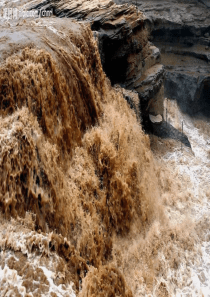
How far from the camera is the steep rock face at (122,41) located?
277 inches

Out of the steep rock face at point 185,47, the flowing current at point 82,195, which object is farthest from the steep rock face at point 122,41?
the steep rock face at point 185,47

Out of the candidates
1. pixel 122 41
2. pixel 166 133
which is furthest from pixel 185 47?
pixel 122 41

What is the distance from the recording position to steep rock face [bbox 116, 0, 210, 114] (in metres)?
11.4

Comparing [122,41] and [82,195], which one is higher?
[122,41]

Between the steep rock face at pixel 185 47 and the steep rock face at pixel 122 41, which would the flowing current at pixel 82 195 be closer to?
the steep rock face at pixel 122 41

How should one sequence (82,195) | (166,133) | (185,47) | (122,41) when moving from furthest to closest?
(185,47), (166,133), (122,41), (82,195)

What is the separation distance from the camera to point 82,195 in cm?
423

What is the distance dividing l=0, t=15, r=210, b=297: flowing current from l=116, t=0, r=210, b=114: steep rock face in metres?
5.35

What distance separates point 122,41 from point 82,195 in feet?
15.8

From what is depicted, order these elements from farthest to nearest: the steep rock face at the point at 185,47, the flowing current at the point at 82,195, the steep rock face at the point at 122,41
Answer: the steep rock face at the point at 185,47 → the steep rock face at the point at 122,41 → the flowing current at the point at 82,195

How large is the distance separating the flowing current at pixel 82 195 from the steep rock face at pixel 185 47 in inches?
211

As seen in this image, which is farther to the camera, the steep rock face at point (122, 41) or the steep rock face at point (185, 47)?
the steep rock face at point (185, 47)

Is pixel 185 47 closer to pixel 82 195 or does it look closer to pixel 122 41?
pixel 122 41

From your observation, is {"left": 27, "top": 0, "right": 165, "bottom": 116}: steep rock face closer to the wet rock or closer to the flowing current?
the wet rock
